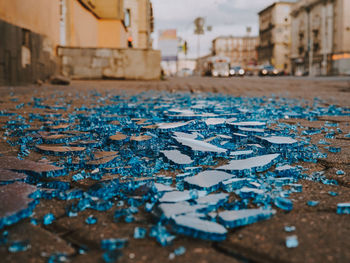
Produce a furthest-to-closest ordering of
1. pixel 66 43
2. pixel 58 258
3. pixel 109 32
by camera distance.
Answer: pixel 109 32 → pixel 66 43 → pixel 58 258

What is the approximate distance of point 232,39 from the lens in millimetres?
85125

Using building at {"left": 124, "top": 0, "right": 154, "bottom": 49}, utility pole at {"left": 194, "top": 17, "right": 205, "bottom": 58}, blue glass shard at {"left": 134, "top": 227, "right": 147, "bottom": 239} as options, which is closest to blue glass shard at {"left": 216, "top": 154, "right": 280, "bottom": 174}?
blue glass shard at {"left": 134, "top": 227, "right": 147, "bottom": 239}

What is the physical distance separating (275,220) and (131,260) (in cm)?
51

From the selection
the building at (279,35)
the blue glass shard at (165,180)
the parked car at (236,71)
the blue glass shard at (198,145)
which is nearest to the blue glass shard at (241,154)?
the blue glass shard at (198,145)

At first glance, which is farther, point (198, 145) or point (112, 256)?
point (198, 145)

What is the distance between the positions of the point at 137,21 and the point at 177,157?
29.2 metres

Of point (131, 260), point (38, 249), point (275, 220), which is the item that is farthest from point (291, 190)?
point (38, 249)

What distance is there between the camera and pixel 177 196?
1.26 metres

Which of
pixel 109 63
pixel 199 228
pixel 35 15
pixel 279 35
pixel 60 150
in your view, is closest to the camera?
pixel 199 228

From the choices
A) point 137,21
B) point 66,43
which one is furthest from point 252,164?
point 137,21

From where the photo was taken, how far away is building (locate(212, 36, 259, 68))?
85.1 m

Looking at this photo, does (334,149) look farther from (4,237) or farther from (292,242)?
(4,237)

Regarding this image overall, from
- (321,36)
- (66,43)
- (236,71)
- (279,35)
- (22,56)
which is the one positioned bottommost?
(22,56)

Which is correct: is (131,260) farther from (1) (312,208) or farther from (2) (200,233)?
(1) (312,208)
